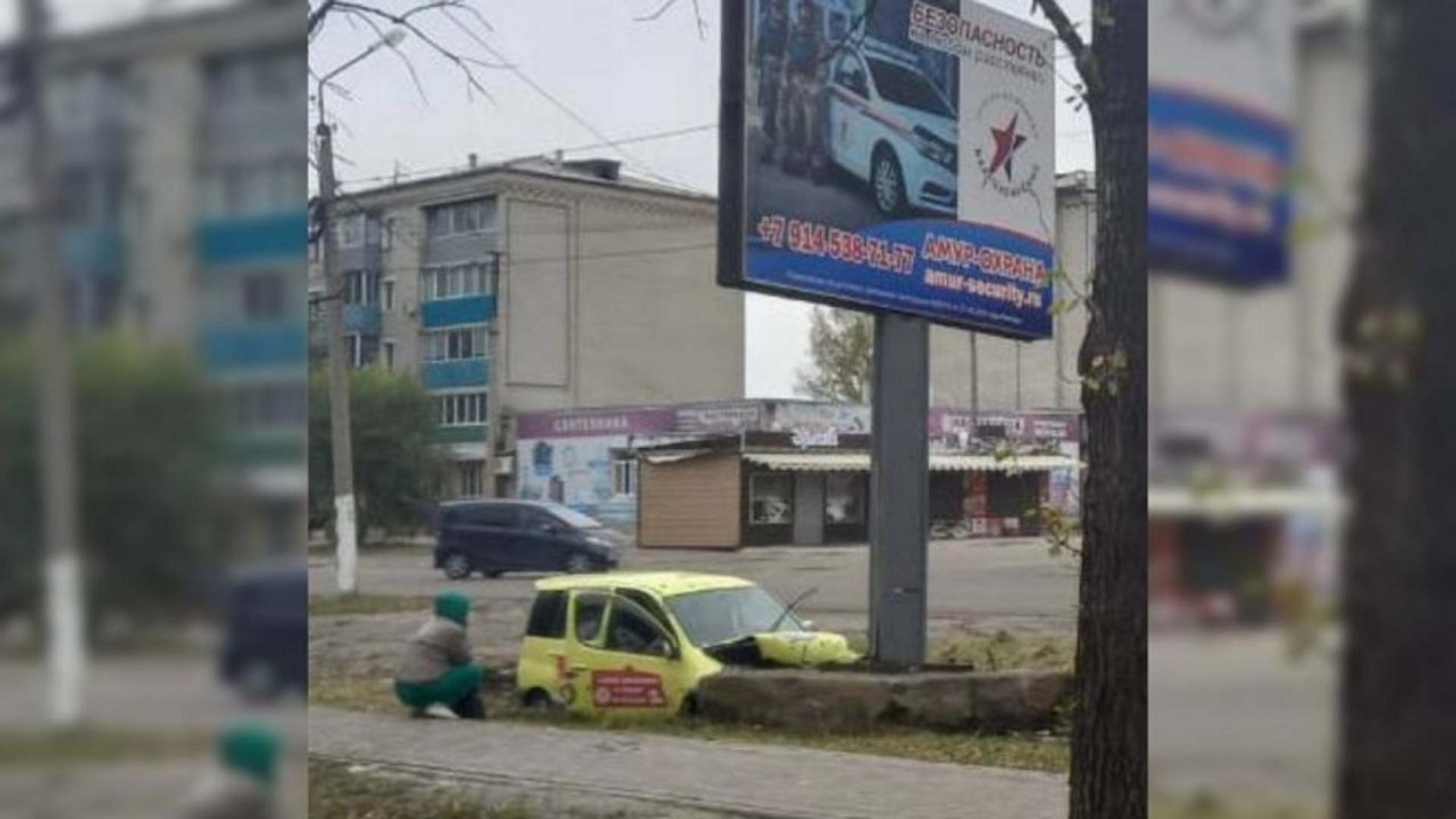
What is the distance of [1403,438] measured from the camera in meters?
1.24

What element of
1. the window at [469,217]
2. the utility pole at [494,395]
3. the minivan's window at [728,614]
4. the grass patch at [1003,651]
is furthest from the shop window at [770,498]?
the window at [469,217]

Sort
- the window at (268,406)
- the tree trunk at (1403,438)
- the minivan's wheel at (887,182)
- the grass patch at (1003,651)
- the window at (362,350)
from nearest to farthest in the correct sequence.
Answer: the tree trunk at (1403,438) < the window at (268,406) < the window at (362,350) < the minivan's wheel at (887,182) < the grass patch at (1003,651)

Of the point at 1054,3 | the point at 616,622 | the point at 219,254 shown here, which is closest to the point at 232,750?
the point at 219,254

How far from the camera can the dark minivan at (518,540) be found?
281 inches

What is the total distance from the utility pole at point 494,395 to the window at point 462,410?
0.09ft

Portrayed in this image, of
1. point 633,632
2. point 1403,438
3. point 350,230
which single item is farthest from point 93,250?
point 633,632

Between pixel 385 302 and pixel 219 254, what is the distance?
15.7 feet

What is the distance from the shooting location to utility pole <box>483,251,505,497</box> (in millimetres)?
7172

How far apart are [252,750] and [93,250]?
0.51 metres

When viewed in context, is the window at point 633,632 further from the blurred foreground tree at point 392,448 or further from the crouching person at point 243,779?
the crouching person at point 243,779

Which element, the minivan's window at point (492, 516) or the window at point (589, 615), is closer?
the minivan's window at point (492, 516)

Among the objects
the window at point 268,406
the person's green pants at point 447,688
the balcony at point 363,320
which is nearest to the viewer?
the window at point 268,406

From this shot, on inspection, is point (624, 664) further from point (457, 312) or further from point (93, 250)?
point (93, 250)

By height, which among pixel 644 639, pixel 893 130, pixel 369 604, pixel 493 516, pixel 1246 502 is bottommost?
pixel 644 639
